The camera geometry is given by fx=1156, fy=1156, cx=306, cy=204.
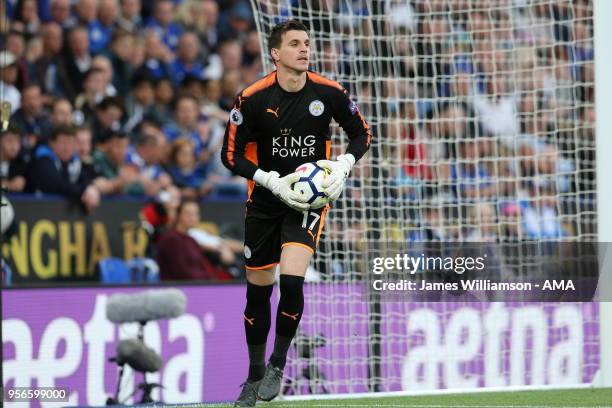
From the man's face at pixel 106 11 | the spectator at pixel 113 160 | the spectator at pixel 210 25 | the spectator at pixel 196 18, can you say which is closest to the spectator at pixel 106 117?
the spectator at pixel 113 160

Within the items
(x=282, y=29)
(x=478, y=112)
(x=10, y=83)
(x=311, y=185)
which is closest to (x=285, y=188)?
(x=311, y=185)

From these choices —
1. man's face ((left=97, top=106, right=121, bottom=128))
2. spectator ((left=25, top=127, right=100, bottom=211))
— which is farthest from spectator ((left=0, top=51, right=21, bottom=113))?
man's face ((left=97, top=106, right=121, bottom=128))

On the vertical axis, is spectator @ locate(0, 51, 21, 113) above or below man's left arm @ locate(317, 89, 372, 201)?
above

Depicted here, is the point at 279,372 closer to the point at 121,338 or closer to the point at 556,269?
the point at 121,338

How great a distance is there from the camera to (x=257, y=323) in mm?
7043

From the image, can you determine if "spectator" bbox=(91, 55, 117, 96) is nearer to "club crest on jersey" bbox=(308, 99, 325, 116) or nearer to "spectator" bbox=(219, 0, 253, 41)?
"spectator" bbox=(219, 0, 253, 41)

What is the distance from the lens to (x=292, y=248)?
6.65 m

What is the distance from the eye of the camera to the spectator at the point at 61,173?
10.6 m

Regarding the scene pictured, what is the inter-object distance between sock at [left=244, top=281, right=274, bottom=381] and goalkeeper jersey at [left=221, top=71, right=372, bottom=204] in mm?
569

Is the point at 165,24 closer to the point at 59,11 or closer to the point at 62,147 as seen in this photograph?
the point at 59,11

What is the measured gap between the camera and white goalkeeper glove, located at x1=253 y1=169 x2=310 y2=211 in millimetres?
6500

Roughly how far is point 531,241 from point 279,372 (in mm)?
4604

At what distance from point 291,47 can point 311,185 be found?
2.72ft

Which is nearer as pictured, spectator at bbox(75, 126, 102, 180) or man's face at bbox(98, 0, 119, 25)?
spectator at bbox(75, 126, 102, 180)
